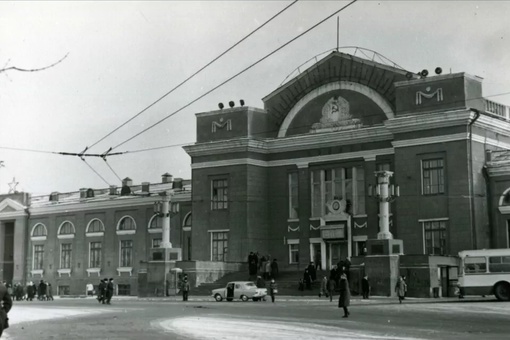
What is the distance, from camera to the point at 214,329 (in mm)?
19094

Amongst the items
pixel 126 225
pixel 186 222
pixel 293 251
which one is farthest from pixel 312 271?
pixel 126 225

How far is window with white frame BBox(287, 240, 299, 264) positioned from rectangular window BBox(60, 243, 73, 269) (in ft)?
71.5

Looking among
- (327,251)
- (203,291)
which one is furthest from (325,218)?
(203,291)

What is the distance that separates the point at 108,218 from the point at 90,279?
15.2 ft

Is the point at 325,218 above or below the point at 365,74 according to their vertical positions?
below

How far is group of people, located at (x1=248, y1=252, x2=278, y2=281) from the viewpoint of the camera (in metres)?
42.7

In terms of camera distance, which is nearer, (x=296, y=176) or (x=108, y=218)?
(x=296, y=176)

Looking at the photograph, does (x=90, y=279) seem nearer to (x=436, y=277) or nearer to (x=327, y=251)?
(x=327, y=251)

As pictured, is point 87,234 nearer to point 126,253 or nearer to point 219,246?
point 126,253

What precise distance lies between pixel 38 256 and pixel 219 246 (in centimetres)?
2242

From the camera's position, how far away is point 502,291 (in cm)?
3338

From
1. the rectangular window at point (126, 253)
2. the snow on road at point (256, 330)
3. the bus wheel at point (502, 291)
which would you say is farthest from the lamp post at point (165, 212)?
the snow on road at point (256, 330)

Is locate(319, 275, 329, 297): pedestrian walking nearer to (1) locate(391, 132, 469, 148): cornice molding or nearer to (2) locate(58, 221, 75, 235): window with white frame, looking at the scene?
(1) locate(391, 132, 469, 148): cornice molding

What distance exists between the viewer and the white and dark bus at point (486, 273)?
3341 centimetres
